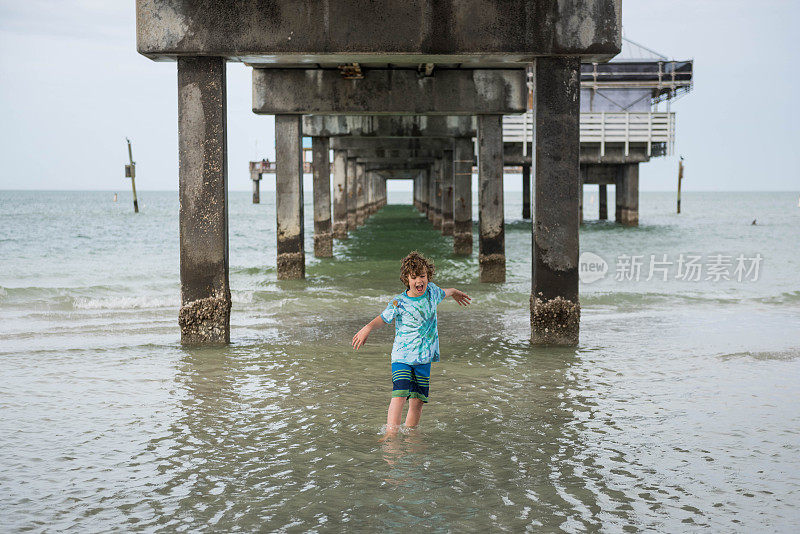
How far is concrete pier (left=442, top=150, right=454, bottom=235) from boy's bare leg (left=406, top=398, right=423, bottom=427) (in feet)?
75.7

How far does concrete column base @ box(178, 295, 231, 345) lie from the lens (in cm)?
843

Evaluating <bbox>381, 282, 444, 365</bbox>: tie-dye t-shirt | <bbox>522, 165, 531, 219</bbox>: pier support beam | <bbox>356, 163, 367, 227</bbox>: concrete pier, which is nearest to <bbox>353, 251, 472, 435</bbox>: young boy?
<bbox>381, 282, 444, 365</bbox>: tie-dye t-shirt

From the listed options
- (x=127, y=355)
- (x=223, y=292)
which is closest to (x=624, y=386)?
(x=223, y=292)

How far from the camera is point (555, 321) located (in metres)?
8.43

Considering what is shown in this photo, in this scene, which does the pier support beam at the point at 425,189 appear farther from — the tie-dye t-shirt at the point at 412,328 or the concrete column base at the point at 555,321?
the tie-dye t-shirt at the point at 412,328

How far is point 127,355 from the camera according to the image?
27.3 feet

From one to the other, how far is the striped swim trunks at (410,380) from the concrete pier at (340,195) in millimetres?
25642

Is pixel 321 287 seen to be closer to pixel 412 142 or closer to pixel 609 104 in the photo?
pixel 412 142

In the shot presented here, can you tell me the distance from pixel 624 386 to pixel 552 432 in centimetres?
165

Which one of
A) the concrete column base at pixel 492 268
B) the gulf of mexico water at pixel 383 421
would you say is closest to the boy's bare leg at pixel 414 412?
the gulf of mexico water at pixel 383 421

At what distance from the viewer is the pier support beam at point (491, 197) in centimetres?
1546

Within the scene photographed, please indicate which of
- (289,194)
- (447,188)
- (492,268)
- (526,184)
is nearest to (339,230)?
(447,188)

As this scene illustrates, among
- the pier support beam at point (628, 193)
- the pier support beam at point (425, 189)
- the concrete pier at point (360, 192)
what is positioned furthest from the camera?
the pier support beam at point (425, 189)

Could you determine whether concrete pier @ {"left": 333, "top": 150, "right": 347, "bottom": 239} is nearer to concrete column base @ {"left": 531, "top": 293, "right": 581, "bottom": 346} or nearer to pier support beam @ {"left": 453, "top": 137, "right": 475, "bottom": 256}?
pier support beam @ {"left": 453, "top": 137, "right": 475, "bottom": 256}
